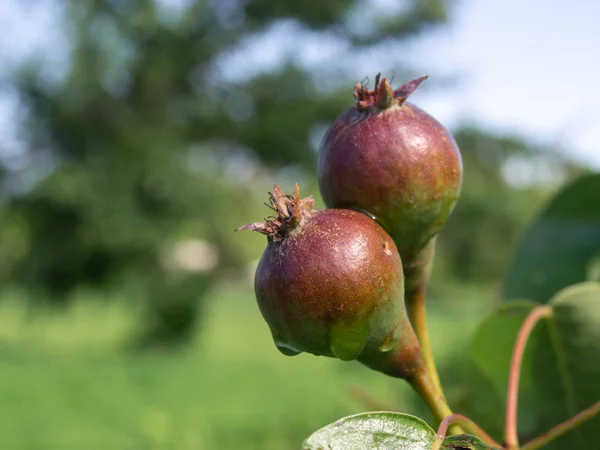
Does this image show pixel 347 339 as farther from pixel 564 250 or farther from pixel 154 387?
pixel 154 387

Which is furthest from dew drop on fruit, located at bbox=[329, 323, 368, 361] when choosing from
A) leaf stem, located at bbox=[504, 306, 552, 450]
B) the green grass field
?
the green grass field

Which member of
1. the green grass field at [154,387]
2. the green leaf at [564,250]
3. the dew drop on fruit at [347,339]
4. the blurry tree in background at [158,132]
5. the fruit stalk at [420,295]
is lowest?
the dew drop on fruit at [347,339]

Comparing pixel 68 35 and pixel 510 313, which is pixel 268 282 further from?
pixel 68 35

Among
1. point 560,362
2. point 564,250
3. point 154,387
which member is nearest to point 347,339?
point 560,362

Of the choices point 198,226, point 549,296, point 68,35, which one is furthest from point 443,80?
point 549,296

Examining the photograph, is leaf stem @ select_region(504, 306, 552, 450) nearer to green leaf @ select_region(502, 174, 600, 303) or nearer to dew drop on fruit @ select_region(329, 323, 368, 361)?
dew drop on fruit @ select_region(329, 323, 368, 361)

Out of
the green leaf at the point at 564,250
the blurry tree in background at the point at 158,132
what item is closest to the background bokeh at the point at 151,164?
the blurry tree in background at the point at 158,132

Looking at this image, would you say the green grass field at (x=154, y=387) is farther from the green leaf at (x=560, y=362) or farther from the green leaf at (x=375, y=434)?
the green leaf at (x=375, y=434)
